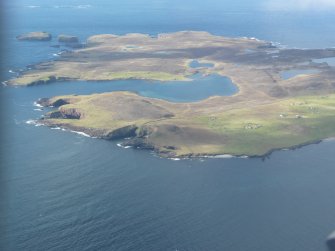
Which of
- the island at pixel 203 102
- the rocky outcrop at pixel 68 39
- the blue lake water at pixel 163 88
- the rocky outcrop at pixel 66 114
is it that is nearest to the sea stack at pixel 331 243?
the island at pixel 203 102

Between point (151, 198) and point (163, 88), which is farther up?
point (151, 198)

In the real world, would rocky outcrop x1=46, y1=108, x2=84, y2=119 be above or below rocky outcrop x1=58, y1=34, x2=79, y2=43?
below

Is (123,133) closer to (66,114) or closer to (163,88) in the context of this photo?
(66,114)

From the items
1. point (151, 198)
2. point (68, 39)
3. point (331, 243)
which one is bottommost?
point (151, 198)

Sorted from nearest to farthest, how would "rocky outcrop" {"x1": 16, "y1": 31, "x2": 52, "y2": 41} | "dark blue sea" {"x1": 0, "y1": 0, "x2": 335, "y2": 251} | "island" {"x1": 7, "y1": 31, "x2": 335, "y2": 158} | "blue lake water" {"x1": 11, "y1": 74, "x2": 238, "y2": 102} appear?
1. "dark blue sea" {"x1": 0, "y1": 0, "x2": 335, "y2": 251}
2. "island" {"x1": 7, "y1": 31, "x2": 335, "y2": 158}
3. "blue lake water" {"x1": 11, "y1": 74, "x2": 238, "y2": 102}
4. "rocky outcrop" {"x1": 16, "y1": 31, "x2": 52, "y2": 41}

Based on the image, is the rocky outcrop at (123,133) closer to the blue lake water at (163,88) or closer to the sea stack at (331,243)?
the blue lake water at (163,88)

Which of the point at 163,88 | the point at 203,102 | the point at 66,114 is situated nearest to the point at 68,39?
the point at 163,88

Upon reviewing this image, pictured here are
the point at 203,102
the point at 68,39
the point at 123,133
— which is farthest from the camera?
the point at 68,39

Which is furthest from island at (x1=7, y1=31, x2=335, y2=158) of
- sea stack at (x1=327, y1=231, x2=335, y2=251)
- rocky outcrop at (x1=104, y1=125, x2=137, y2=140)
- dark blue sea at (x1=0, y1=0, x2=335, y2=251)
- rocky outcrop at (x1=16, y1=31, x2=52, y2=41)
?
sea stack at (x1=327, y1=231, x2=335, y2=251)

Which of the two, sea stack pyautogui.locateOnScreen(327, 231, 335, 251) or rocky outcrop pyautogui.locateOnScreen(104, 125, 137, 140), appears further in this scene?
rocky outcrop pyautogui.locateOnScreen(104, 125, 137, 140)

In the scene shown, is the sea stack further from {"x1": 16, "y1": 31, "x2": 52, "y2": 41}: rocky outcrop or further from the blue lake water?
{"x1": 16, "y1": 31, "x2": 52, "y2": 41}: rocky outcrop
